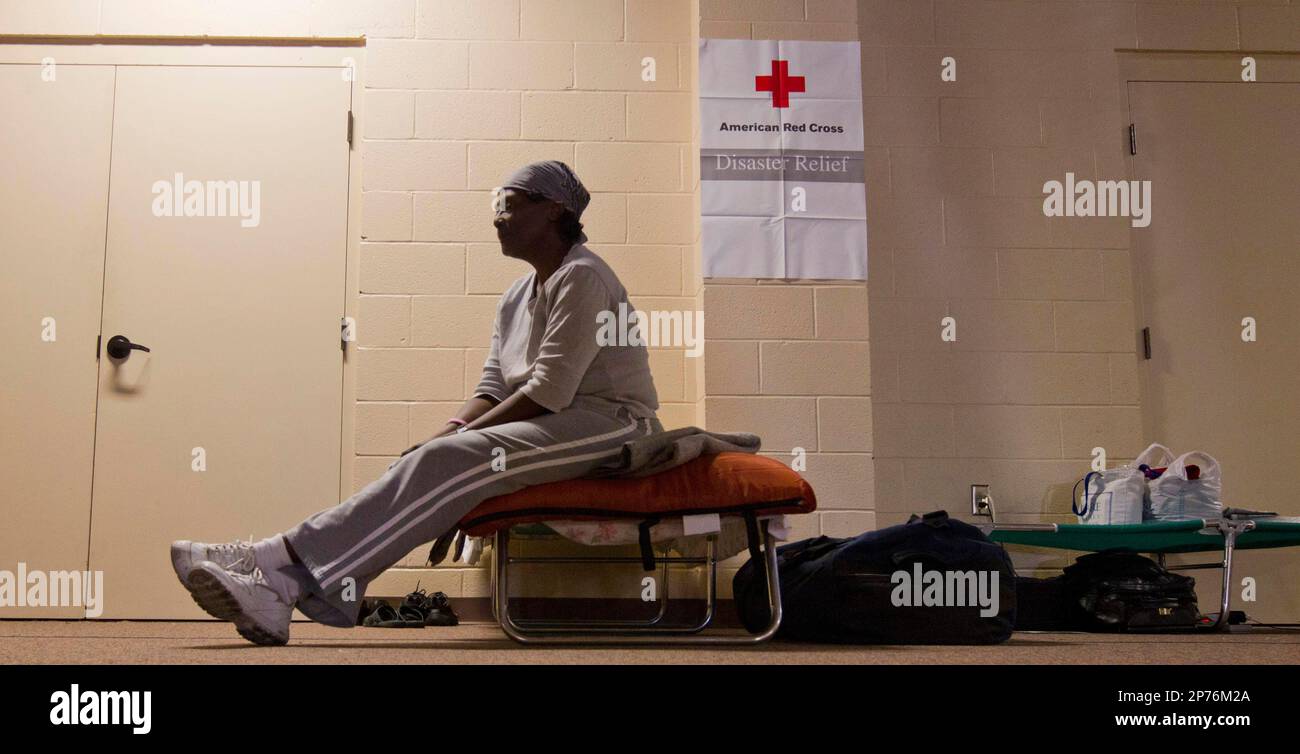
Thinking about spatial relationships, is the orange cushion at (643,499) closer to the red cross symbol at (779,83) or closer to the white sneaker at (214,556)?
the white sneaker at (214,556)

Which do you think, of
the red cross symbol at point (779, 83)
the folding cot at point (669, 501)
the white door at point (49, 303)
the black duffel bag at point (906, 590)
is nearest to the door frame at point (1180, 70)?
the red cross symbol at point (779, 83)

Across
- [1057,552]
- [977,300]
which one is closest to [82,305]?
[977,300]

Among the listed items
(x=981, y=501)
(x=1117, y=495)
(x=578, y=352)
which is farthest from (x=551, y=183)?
(x=1117, y=495)

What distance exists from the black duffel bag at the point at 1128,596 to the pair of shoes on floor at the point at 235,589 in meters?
2.27

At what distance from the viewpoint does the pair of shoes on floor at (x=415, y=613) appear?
11.0 ft

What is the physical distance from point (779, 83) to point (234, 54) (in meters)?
1.78

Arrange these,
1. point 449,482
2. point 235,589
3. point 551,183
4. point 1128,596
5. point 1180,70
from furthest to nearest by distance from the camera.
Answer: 1. point 1180,70
2. point 1128,596
3. point 551,183
4. point 449,482
5. point 235,589

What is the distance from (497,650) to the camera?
2490 mm

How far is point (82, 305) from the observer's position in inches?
148

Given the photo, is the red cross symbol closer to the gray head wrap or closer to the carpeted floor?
the gray head wrap

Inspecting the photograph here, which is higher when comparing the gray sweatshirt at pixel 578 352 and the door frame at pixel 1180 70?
the door frame at pixel 1180 70

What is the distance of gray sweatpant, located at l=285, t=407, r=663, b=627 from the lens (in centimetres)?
251

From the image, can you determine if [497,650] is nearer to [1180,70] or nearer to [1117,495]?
[1117,495]

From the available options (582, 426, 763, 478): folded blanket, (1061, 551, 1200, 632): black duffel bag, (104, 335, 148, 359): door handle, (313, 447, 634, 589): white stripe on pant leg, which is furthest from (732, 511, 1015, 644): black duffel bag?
(104, 335, 148, 359): door handle
